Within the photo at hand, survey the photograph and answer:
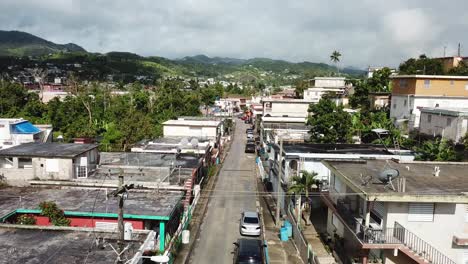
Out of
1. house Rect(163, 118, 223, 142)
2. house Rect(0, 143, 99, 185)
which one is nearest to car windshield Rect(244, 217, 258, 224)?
house Rect(0, 143, 99, 185)

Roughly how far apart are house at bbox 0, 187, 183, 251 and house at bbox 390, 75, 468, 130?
29572 millimetres

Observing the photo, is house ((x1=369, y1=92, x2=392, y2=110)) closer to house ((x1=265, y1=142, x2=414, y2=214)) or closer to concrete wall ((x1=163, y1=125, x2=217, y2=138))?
house ((x1=265, y1=142, x2=414, y2=214))

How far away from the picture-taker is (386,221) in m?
16.3

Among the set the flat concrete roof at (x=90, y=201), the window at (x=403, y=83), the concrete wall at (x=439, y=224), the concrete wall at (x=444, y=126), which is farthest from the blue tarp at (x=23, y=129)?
the window at (x=403, y=83)

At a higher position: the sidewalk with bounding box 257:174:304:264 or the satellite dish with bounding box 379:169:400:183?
the satellite dish with bounding box 379:169:400:183

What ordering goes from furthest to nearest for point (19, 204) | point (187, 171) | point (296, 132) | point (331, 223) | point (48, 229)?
point (296, 132) → point (187, 171) → point (331, 223) → point (19, 204) → point (48, 229)

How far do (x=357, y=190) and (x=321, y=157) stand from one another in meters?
10.2

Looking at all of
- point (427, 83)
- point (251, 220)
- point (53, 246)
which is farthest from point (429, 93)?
point (53, 246)

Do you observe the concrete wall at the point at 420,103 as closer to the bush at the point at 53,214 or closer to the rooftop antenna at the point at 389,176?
the rooftop antenna at the point at 389,176

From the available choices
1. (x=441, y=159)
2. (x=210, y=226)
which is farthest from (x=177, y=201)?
(x=441, y=159)

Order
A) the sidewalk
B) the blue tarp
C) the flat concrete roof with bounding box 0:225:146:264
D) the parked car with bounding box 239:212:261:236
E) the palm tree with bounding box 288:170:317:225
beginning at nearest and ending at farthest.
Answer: the flat concrete roof with bounding box 0:225:146:264 → the sidewalk → the palm tree with bounding box 288:170:317:225 → the parked car with bounding box 239:212:261:236 → the blue tarp

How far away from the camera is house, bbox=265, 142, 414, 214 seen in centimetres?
2652

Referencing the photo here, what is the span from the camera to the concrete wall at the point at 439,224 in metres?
16.2

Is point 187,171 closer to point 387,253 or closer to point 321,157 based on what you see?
point 321,157
